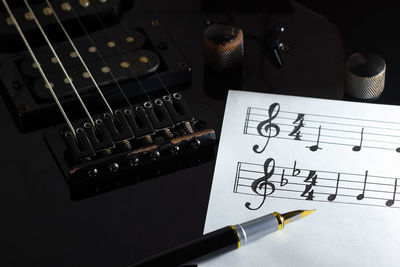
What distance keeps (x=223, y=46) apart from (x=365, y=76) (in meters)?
0.19

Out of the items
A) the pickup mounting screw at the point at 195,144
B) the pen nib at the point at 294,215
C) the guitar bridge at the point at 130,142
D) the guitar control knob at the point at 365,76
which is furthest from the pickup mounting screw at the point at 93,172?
the guitar control knob at the point at 365,76

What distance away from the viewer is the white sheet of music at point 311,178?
2.46 feet

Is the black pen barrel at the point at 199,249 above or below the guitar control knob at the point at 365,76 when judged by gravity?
below

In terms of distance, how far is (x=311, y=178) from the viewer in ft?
2.67

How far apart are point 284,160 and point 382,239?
153mm

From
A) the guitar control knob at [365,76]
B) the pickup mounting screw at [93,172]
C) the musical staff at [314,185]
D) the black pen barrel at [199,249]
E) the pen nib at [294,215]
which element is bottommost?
the black pen barrel at [199,249]

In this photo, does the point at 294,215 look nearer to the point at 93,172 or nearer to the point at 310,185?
Answer: the point at 310,185

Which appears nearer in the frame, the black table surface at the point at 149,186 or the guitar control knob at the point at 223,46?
the black table surface at the point at 149,186

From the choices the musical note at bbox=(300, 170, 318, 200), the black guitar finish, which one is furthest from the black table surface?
the musical note at bbox=(300, 170, 318, 200)

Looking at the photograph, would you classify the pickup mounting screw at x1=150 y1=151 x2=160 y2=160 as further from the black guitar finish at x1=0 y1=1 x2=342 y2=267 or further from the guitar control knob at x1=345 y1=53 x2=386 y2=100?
the guitar control knob at x1=345 y1=53 x2=386 y2=100

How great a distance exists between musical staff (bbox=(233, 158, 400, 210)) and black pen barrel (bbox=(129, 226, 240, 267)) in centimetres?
6

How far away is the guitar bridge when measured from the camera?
808 millimetres

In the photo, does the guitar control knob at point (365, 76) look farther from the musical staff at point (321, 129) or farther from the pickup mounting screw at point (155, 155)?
the pickup mounting screw at point (155, 155)

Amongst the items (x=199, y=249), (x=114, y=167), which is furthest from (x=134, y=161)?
(x=199, y=249)
